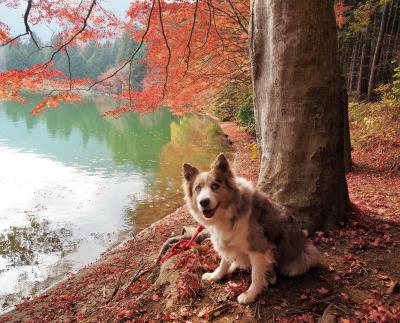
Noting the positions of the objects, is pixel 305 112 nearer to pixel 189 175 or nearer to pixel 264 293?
pixel 189 175

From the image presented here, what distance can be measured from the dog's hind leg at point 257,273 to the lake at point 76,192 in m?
6.36

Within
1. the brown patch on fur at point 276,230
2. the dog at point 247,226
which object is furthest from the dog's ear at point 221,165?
the brown patch on fur at point 276,230

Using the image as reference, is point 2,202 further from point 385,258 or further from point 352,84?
point 352,84

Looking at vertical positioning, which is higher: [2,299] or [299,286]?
[299,286]

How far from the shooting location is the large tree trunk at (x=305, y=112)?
16.4 ft

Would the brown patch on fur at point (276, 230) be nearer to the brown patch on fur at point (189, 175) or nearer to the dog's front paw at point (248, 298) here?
the dog's front paw at point (248, 298)

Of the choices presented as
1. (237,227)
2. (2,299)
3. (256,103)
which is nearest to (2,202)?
(2,299)

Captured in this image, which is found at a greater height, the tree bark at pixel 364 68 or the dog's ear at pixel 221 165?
the tree bark at pixel 364 68

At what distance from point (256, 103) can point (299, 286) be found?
125 inches

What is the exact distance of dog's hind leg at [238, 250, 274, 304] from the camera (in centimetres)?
374

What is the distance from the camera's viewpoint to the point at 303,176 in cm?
514

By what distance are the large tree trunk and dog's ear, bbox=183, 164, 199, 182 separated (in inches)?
76.6

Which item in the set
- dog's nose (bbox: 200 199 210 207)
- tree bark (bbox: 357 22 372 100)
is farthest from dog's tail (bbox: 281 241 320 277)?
tree bark (bbox: 357 22 372 100)

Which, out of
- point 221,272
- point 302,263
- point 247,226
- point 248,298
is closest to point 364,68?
point 302,263
